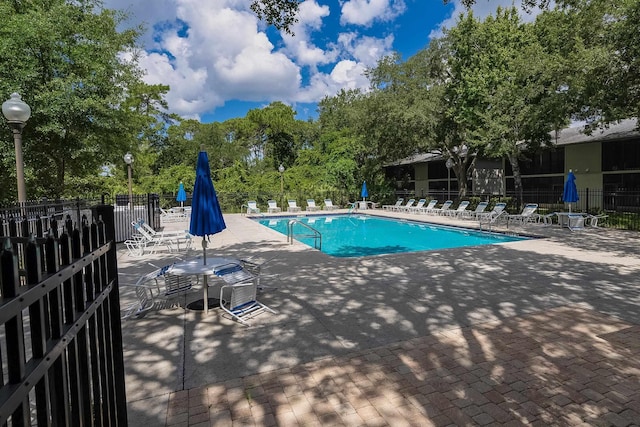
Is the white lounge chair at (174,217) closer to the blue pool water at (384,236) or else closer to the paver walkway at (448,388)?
the blue pool water at (384,236)

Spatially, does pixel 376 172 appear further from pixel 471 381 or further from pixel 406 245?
pixel 471 381

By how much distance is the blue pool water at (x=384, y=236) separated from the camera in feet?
45.2

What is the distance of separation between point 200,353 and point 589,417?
3573 millimetres

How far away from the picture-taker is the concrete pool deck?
306 cm

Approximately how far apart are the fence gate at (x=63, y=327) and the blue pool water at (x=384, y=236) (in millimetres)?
10411

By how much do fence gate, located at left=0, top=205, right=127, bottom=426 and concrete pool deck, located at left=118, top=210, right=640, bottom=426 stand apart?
1.25m

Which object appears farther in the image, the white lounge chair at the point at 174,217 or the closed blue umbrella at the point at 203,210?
the white lounge chair at the point at 174,217

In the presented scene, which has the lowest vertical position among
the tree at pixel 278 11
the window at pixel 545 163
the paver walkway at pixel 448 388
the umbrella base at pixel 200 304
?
the paver walkway at pixel 448 388

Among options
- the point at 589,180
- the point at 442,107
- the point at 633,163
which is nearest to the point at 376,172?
the point at 442,107

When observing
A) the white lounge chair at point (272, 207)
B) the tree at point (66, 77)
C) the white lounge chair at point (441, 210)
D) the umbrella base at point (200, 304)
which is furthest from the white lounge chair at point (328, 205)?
the umbrella base at point (200, 304)

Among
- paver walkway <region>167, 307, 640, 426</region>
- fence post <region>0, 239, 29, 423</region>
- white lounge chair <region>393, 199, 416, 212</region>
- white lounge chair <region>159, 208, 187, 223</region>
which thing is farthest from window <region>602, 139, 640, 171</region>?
fence post <region>0, 239, 29, 423</region>

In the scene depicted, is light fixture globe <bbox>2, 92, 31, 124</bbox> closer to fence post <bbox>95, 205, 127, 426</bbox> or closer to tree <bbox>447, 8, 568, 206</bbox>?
fence post <bbox>95, 205, 127, 426</bbox>

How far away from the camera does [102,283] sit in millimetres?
2012

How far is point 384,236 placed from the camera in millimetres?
16828
